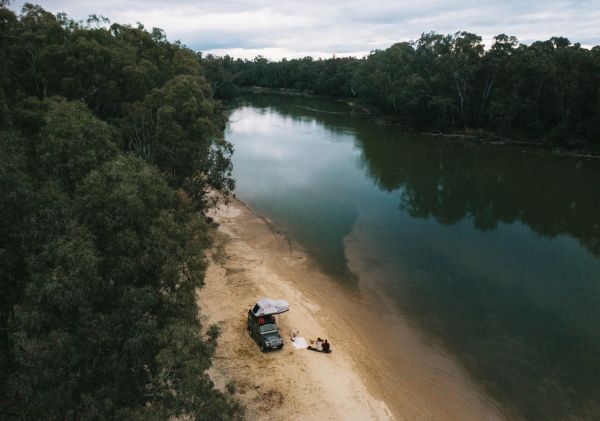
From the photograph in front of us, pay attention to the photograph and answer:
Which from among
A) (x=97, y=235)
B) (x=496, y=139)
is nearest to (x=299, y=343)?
(x=97, y=235)

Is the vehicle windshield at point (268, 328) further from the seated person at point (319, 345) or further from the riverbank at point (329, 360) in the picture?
the seated person at point (319, 345)

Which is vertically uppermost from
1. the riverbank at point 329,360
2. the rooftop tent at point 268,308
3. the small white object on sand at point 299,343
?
the rooftop tent at point 268,308

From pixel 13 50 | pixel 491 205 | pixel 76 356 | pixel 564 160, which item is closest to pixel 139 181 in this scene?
pixel 76 356

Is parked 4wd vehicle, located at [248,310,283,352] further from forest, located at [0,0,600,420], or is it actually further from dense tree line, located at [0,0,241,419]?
dense tree line, located at [0,0,241,419]

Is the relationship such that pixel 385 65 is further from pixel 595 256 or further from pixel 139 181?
pixel 139 181

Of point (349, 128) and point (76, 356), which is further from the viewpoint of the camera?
point (349, 128)

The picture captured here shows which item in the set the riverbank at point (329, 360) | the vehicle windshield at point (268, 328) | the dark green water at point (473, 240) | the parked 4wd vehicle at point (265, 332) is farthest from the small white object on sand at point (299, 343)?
the dark green water at point (473, 240)

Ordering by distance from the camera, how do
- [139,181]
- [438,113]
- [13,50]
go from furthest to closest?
[438,113] → [13,50] → [139,181]

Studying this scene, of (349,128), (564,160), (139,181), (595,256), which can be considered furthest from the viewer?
(349,128)
